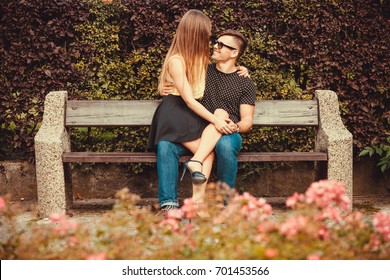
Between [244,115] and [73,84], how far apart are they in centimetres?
174

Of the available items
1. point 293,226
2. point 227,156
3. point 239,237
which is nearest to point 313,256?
point 293,226

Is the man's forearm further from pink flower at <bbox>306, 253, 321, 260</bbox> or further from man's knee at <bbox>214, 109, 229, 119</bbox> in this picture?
pink flower at <bbox>306, 253, 321, 260</bbox>

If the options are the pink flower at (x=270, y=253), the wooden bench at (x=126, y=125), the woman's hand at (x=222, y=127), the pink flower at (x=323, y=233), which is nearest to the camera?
the pink flower at (x=270, y=253)

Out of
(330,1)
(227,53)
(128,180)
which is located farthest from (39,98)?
(330,1)

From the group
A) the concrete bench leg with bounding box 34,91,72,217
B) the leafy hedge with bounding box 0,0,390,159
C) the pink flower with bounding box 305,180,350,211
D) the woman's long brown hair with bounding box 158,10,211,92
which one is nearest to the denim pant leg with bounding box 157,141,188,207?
the woman's long brown hair with bounding box 158,10,211,92

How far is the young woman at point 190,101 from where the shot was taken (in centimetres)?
479

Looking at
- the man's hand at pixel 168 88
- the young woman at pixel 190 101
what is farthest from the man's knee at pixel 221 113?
the man's hand at pixel 168 88

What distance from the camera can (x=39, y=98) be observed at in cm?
571

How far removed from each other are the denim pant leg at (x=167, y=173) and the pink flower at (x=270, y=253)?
8.07 feet

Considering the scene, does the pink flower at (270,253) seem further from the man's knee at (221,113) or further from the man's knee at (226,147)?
the man's knee at (221,113)

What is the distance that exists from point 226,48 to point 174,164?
1.07 meters

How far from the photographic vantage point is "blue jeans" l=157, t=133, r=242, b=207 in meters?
4.72
